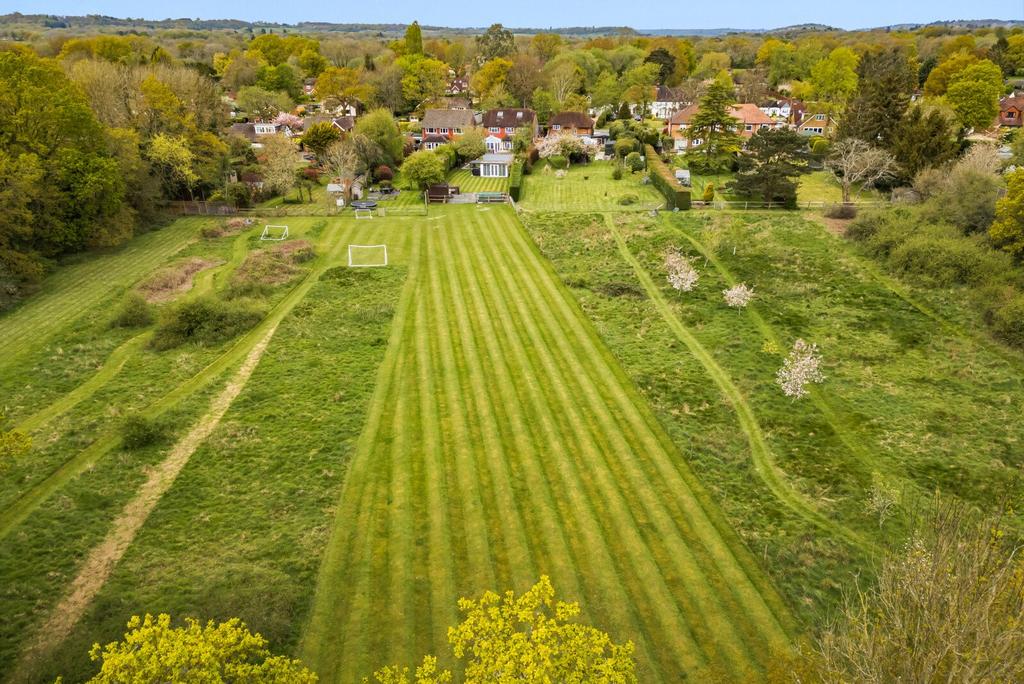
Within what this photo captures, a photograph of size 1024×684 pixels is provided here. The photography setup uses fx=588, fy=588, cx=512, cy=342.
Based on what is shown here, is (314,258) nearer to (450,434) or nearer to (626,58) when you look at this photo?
(450,434)

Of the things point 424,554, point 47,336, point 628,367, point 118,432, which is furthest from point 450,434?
point 47,336

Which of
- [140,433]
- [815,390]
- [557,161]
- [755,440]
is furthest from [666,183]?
[140,433]

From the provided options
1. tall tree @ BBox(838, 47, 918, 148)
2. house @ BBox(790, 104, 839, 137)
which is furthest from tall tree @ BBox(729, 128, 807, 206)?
house @ BBox(790, 104, 839, 137)

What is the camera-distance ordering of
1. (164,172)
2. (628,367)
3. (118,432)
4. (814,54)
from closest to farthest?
(118,432), (628,367), (164,172), (814,54)

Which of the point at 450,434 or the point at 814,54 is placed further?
the point at 814,54

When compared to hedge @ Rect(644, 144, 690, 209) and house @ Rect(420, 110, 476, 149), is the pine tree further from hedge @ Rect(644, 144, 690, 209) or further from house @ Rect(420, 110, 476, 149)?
house @ Rect(420, 110, 476, 149)

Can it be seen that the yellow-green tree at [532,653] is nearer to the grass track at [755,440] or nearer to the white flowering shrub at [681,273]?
the grass track at [755,440]

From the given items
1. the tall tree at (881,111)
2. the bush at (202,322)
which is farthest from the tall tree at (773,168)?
the bush at (202,322)

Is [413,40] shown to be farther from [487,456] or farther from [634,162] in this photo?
[487,456]
